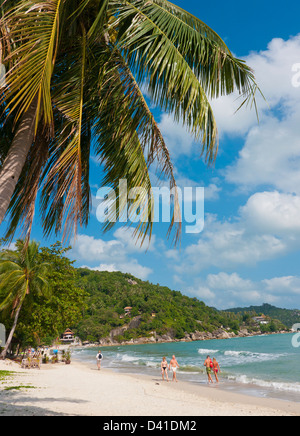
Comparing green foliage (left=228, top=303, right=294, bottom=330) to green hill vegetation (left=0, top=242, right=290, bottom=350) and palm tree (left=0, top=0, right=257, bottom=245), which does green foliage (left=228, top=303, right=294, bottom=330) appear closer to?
green hill vegetation (left=0, top=242, right=290, bottom=350)

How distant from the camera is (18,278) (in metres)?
21.5

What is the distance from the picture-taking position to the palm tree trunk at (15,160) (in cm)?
305

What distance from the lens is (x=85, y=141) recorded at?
14.6 feet

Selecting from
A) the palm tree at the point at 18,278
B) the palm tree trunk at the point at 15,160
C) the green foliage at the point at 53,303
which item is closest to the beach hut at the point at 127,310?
the green foliage at the point at 53,303

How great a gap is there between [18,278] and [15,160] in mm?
20126

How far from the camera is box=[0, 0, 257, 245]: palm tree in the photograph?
10.1ft

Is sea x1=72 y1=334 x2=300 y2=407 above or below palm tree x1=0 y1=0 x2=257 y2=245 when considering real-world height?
below

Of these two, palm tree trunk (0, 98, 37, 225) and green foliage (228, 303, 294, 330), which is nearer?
palm tree trunk (0, 98, 37, 225)

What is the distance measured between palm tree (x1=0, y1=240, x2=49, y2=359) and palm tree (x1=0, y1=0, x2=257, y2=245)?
17.9 m

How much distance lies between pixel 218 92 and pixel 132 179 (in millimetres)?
1415

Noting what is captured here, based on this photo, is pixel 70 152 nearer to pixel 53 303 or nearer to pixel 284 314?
pixel 53 303

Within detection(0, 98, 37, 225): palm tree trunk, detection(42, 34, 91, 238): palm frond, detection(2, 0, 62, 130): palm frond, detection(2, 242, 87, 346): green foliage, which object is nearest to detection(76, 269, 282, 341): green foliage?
detection(2, 242, 87, 346): green foliage
